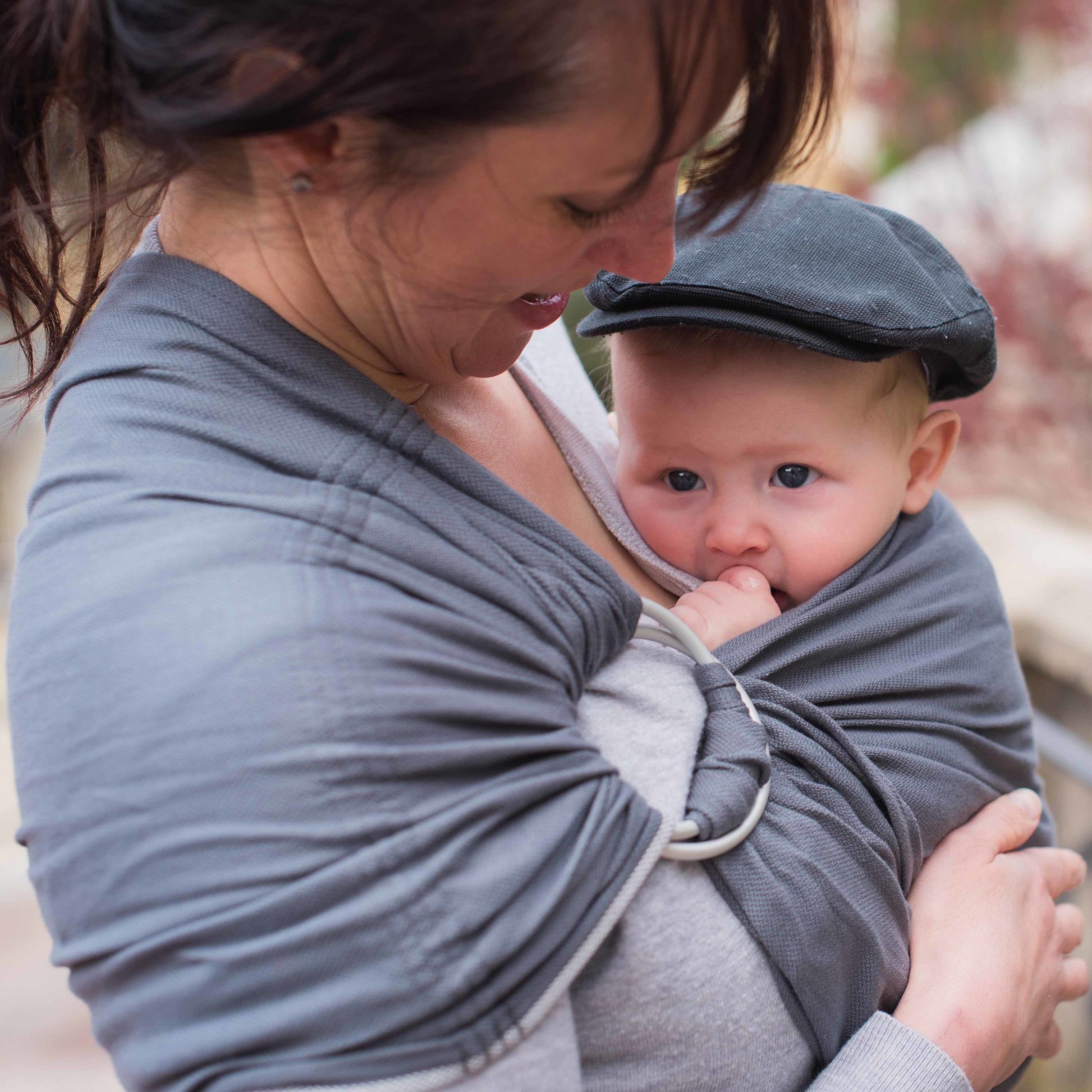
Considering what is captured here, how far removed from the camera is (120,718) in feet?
Result: 2.32

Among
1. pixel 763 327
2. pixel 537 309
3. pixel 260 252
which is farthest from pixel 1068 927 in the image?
pixel 260 252

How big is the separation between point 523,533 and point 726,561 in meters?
0.49

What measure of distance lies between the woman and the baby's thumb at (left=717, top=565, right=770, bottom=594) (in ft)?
1.17

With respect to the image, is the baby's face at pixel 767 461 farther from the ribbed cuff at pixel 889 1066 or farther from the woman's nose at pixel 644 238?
the ribbed cuff at pixel 889 1066

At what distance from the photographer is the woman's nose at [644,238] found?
0.88 meters

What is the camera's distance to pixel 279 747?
0.69 metres

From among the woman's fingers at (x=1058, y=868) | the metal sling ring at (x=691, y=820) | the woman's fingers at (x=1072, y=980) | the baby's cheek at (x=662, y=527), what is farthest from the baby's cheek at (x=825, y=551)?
the woman's fingers at (x=1072, y=980)

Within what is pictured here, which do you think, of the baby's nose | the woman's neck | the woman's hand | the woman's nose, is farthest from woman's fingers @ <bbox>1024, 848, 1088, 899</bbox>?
the woman's neck

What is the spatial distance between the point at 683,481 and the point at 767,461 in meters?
0.10

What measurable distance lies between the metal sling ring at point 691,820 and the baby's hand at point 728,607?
0.44 ft

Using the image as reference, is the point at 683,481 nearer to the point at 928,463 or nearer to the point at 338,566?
the point at 928,463

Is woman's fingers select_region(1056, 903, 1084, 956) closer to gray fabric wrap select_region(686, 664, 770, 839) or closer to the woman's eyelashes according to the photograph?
gray fabric wrap select_region(686, 664, 770, 839)

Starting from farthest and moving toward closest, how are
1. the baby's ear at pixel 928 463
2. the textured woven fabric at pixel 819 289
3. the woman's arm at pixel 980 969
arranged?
the baby's ear at pixel 928 463 → the textured woven fabric at pixel 819 289 → the woman's arm at pixel 980 969

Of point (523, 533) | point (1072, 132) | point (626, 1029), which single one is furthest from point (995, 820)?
point (1072, 132)
